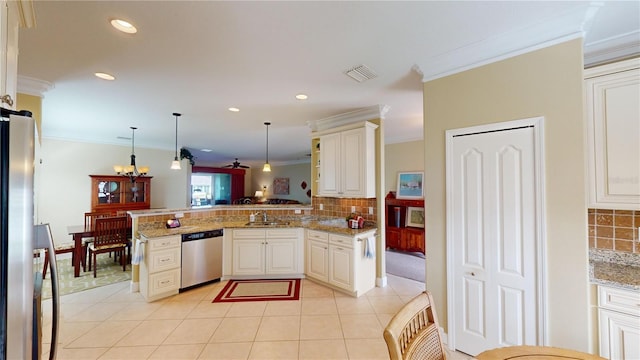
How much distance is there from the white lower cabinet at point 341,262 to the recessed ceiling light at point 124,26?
3.06 meters

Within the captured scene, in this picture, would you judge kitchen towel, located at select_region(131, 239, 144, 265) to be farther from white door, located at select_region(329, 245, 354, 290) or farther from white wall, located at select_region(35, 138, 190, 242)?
white wall, located at select_region(35, 138, 190, 242)

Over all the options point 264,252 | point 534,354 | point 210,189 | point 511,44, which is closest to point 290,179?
point 210,189

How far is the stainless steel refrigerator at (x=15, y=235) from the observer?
2.38ft

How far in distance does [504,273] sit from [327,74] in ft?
7.85

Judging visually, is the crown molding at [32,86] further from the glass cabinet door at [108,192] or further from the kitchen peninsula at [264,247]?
the glass cabinet door at [108,192]

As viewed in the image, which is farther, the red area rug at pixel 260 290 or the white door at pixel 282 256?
the white door at pixel 282 256

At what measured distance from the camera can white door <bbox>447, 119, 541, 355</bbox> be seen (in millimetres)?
1914

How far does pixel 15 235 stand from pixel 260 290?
3241 mm

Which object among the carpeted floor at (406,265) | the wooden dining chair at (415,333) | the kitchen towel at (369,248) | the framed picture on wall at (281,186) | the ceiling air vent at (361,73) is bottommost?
the carpeted floor at (406,265)

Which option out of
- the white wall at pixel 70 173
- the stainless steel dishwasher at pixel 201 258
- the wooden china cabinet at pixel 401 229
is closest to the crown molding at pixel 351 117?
the stainless steel dishwasher at pixel 201 258

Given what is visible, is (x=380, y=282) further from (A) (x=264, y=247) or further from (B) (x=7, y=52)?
(B) (x=7, y=52)

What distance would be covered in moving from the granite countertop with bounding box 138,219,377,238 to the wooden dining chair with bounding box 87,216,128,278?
1.16 metres

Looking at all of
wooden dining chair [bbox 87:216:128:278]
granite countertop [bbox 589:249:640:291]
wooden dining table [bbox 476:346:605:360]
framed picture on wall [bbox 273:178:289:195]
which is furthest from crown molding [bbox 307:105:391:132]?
framed picture on wall [bbox 273:178:289:195]

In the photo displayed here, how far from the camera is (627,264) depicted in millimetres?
1944
